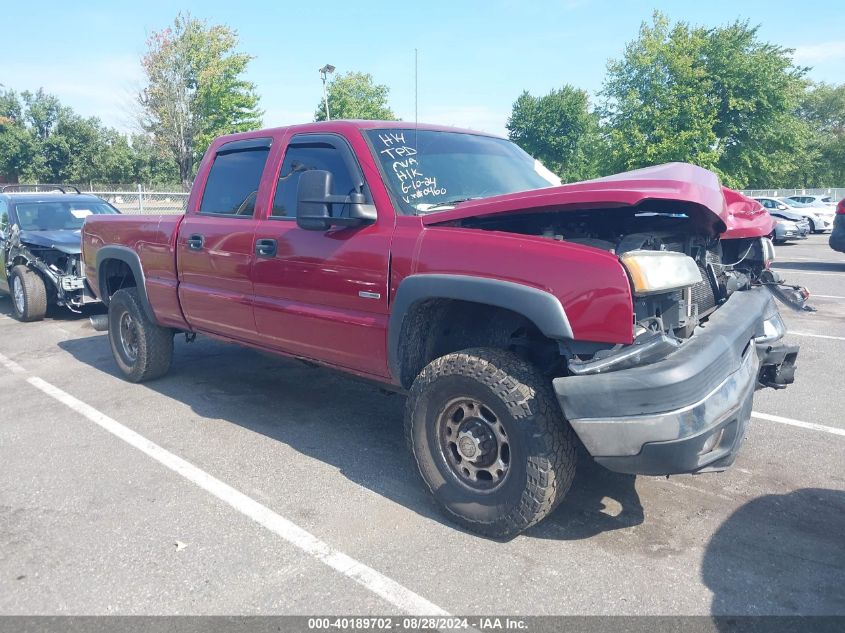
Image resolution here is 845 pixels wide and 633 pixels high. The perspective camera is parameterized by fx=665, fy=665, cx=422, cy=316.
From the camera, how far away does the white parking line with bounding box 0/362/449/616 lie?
270cm

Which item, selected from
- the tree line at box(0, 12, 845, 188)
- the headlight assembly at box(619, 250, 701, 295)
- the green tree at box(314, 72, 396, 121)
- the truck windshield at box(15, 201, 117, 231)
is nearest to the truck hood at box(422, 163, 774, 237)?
the headlight assembly at box(619, 250, 701, 295)

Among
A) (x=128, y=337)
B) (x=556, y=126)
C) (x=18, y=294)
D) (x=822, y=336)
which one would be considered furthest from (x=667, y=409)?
(x=556, y=126)

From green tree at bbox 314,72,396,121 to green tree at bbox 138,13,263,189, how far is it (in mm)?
10371

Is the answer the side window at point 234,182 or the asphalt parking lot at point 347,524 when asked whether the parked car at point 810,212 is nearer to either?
the asphalt parking lot at point 347,524

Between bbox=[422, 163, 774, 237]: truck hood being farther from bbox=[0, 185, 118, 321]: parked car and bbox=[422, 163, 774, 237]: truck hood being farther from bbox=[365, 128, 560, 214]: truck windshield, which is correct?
bbox=[0, 185, 118, 321]: parked car

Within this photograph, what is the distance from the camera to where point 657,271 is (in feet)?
9.07

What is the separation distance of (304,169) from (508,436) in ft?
7.11

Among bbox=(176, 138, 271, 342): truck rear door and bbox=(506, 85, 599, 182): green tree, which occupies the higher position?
bbox=(506, 85, 599, 182): green tree

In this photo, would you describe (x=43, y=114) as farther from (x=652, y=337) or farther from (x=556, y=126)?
(x=652, y=337)

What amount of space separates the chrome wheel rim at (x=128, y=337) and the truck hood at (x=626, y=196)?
11.7ft

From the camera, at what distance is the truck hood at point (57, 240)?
8.37 metres

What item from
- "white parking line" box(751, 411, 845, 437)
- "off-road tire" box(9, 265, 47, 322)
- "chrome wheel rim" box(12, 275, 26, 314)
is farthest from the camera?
"chrome wheel rim" box(12, 275, 26, 314)

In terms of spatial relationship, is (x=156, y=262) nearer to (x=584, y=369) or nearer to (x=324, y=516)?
(x=324, y=516)

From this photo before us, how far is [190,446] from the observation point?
171 inches
